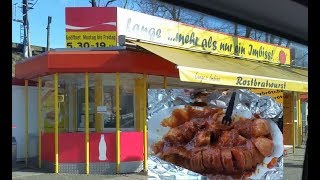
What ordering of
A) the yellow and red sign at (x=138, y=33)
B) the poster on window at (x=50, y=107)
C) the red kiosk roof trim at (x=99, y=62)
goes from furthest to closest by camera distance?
the yellow and red sign at (x=138, y=33) < the poster on window at (x=50, y=107) < the red kiosk roof trim at (x=99, y=62)

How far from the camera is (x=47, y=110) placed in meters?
10.3

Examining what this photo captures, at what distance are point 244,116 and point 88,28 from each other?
7917mm

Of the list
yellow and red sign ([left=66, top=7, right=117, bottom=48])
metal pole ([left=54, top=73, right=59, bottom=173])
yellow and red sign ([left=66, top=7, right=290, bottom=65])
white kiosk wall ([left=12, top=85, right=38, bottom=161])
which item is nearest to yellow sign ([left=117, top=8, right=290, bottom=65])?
yellow and red sign ([left=66, top=7, right=290, bottom=65])

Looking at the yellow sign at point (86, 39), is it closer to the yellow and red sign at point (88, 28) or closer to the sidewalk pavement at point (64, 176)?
the yellow and red sign at point (88, 28)

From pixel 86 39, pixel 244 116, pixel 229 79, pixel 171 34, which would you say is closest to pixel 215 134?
pixel 244 116

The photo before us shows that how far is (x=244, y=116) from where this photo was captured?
14.2ft

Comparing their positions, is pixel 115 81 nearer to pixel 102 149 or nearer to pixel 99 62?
pixel 99 62

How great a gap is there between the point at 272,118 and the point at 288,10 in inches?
39.7

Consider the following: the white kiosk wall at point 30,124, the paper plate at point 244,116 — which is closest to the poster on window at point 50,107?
the white kiosk wall at point 30,124

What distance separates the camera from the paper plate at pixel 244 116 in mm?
4305

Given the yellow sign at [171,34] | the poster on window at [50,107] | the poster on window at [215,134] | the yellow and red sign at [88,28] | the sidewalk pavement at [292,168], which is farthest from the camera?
the yellow and red sign at [88,28]

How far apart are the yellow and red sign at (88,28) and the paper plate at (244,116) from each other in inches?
283
